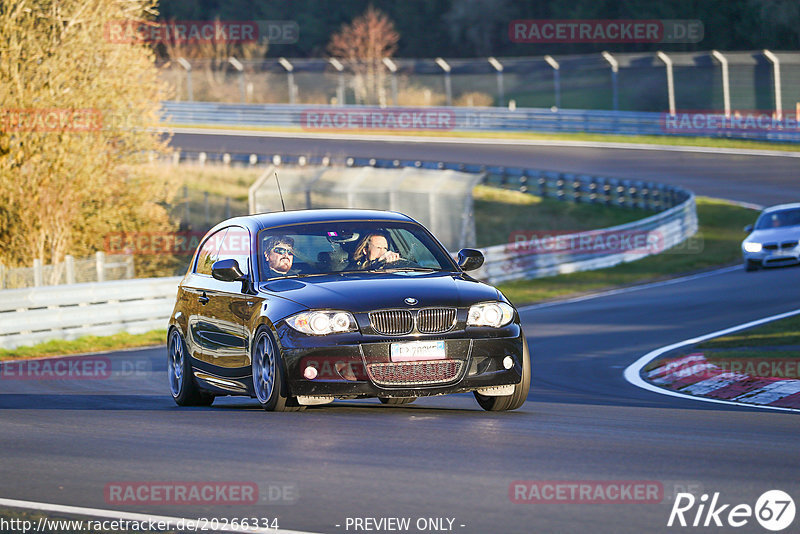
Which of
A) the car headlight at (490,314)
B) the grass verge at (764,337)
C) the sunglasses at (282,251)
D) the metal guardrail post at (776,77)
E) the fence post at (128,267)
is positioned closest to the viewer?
the car headlight at (490,314)

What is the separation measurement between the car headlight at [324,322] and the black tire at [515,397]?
1362 mm

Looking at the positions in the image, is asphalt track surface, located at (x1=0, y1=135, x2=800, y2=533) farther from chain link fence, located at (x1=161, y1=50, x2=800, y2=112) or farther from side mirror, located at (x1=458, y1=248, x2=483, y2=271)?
chain link fence, located at (x1=161, y1=50, x2=800, y2=112)

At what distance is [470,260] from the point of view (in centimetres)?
1052

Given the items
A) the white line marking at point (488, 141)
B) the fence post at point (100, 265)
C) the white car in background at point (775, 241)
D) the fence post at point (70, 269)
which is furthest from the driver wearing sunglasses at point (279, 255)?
the white line marking at point (488, 141)

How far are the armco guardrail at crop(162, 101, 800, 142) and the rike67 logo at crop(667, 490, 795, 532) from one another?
4453cm

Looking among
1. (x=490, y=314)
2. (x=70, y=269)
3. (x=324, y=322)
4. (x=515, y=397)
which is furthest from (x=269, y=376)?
(x=70, y=269)

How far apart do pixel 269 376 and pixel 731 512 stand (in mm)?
4301

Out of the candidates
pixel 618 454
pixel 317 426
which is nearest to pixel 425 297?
pixel 317 426

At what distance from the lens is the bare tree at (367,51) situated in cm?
6875

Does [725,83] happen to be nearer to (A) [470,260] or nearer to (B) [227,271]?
(A) [470,260]

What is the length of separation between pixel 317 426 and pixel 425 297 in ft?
3.91

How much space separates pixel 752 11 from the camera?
75125mm

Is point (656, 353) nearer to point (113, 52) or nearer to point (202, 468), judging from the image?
point (202, 468)

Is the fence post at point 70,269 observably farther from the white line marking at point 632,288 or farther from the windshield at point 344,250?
the windshield at point 344,250
